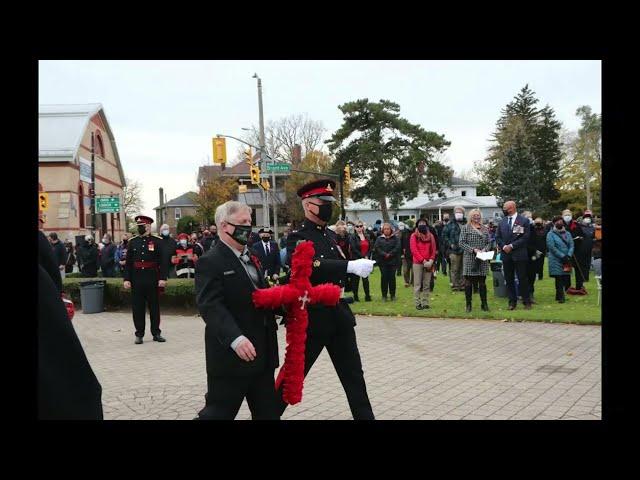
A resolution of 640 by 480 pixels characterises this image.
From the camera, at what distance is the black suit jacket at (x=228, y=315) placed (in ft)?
13.7

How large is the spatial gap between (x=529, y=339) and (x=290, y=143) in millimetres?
56868

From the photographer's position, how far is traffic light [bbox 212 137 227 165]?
2716cm

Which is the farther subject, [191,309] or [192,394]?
[191,309]

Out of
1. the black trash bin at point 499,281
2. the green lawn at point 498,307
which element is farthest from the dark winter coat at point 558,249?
the black trash bin at point 499,281

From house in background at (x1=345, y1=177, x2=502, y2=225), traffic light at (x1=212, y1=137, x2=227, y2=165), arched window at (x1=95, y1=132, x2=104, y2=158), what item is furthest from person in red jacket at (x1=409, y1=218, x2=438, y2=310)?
house in background at (x1=345, y1=177, x2=502, y2=225)

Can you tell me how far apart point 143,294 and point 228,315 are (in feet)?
24.2

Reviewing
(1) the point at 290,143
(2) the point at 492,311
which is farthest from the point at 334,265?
(1) the point at 290,143

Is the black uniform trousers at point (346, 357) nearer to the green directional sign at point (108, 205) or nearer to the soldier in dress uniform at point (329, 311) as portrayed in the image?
the soldier in dress uniform at point (329, 311)

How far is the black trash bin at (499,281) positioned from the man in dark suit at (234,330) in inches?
445

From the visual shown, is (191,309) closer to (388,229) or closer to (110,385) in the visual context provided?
(388,229)

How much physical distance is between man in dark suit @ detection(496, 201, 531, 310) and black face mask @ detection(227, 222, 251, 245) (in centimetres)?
941

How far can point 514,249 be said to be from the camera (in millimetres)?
12898

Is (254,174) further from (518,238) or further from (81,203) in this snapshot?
(81,203)

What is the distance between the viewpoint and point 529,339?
32.7ft
